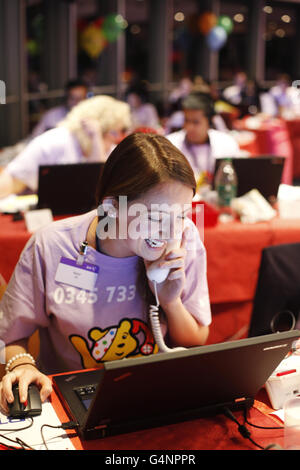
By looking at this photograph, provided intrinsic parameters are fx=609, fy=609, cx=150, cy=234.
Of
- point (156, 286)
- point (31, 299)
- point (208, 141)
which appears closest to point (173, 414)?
point (156, 286)

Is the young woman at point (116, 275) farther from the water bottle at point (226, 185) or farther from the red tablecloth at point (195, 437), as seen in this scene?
the water bottle at point (226, 185)

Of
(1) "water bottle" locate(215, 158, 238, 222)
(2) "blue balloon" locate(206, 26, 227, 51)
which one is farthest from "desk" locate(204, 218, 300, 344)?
(2) "blue balloon" locate(206, 26, 227, 51)

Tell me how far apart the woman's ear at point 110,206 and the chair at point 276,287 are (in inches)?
30.1

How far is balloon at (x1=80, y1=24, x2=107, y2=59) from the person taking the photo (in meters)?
9.28

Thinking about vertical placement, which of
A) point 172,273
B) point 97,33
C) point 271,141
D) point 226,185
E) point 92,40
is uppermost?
point 97,33

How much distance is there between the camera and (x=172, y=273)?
1.66 metres

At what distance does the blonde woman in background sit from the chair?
1819 mm

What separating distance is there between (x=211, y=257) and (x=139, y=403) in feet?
5.96

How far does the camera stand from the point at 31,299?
1.70 m

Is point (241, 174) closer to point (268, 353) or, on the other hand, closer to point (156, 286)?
point (156, 286)

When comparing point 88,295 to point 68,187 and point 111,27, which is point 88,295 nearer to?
point 68,187

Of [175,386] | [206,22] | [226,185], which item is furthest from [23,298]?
[206,22]

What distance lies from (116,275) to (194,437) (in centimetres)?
55

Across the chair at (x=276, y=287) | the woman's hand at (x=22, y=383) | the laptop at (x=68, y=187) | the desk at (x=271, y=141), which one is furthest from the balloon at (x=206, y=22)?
the woman's hand at (x=22, y=383)
